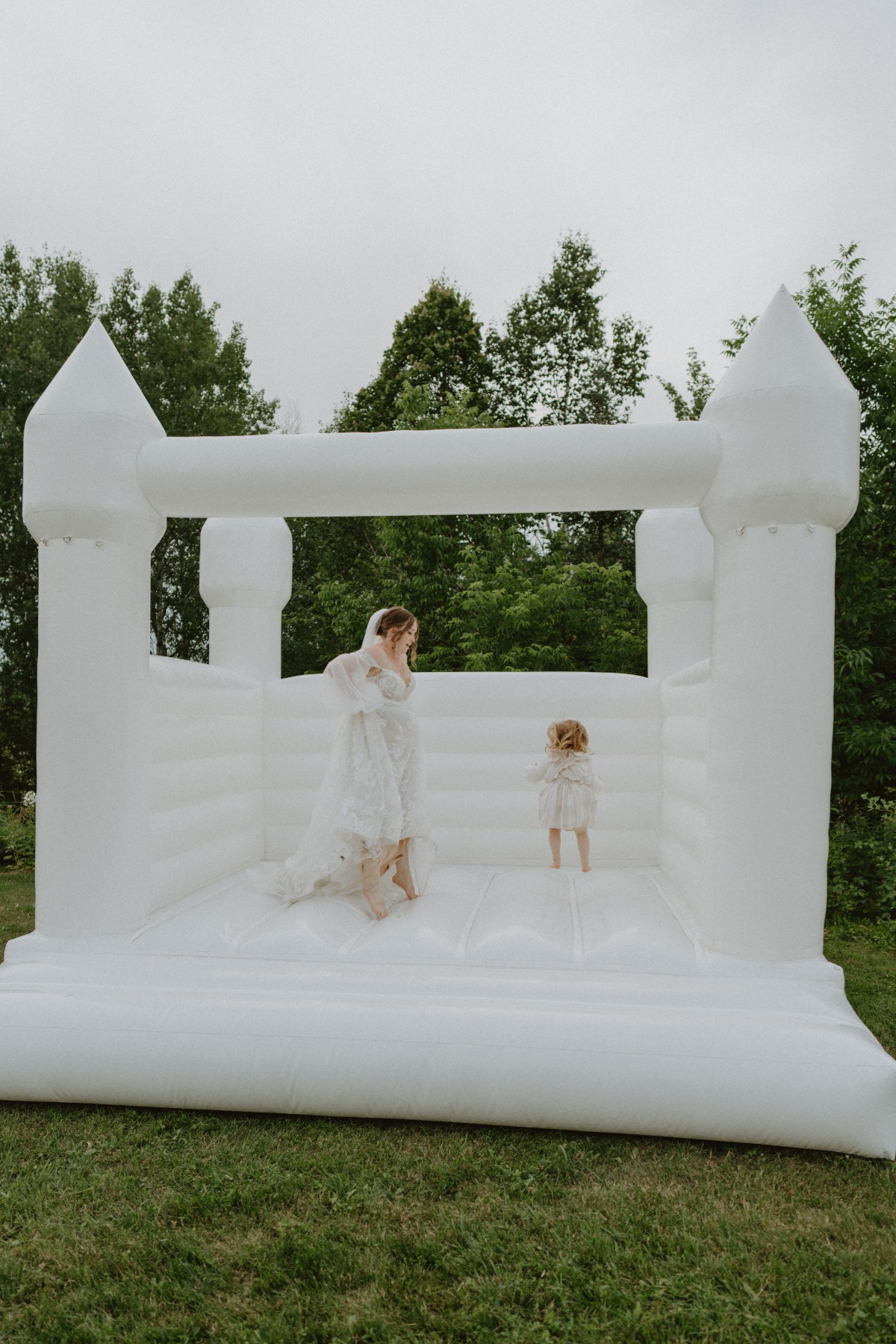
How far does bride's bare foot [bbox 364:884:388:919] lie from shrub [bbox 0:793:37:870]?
4.62 m

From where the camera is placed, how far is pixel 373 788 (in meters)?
3.58

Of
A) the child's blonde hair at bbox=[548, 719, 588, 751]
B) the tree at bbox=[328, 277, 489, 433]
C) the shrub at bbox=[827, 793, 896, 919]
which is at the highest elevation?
the tree at bbox=[328, 277, 489, 433]

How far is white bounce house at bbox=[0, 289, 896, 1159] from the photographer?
8.04 ft

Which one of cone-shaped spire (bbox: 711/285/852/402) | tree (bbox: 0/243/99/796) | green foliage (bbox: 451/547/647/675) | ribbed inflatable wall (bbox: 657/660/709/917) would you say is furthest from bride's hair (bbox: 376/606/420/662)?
tree (bbox: 0/243/99/796)

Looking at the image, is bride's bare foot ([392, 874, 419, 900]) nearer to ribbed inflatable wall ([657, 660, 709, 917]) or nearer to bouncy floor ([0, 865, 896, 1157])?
bouncy floor ([0, 865, 896, 1157])

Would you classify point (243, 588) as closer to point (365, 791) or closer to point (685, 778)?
point (365, 791)

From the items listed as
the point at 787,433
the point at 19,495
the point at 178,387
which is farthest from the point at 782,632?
the point at 178,387

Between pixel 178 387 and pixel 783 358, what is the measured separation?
12822mm

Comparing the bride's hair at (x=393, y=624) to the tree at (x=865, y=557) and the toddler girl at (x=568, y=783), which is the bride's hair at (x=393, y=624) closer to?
the toddler girl at (x=568, y=783)

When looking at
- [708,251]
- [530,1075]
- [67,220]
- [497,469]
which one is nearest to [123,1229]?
[530,1075]

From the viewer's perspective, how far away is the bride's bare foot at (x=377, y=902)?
343 cm

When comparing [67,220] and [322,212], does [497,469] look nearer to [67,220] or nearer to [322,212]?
[322,212]

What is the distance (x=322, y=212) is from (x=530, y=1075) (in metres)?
11.8

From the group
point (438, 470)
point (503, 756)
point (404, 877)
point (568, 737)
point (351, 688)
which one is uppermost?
point (438, 470)
